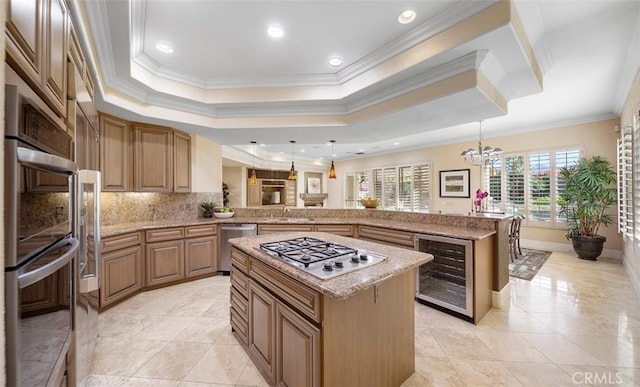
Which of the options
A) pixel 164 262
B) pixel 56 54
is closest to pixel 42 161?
pixel 56 54

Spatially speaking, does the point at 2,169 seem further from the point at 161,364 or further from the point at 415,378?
the point at 415,378

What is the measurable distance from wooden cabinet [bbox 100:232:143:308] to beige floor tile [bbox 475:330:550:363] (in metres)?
4.07

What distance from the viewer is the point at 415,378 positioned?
6.21ft

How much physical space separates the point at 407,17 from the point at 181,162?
3.78 m

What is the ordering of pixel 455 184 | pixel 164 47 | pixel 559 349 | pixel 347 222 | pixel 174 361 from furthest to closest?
pixel 455 184 → pixel 347 222 → pixel 164 47 → pixel 559 349 → pixel 174 361

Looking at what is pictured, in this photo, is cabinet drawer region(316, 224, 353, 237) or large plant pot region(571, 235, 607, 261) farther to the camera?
large plant pot region(571, 235, 607, 261)

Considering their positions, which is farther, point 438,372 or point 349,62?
point 349,62

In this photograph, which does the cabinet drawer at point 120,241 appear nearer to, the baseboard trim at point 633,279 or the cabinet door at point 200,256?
the cabinet door at point 200,256

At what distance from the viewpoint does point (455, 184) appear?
693 cm

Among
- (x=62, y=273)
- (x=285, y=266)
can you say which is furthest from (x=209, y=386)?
(x=62, y=273)

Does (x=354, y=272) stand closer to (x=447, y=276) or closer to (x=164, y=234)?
(x=447, y=276)

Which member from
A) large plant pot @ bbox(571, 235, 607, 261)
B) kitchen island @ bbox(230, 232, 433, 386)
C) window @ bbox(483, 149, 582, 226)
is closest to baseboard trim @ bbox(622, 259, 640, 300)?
large plant pot @ bbox(571, 235, 607, 261)

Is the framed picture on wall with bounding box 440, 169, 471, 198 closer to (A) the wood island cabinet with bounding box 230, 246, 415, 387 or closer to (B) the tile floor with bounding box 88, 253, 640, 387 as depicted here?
(B) the tile floor with bounding box 88, 253, 640, 387

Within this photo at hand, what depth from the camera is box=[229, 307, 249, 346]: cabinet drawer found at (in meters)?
2.12
